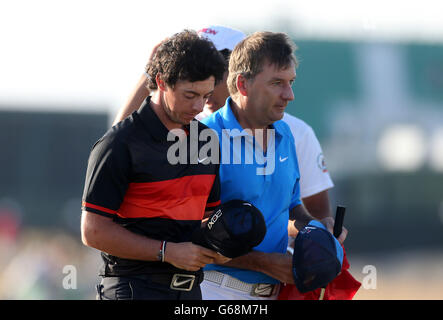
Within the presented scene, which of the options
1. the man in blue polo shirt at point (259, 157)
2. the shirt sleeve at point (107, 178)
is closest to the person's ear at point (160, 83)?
the shirt sleeve at point (107, 178)

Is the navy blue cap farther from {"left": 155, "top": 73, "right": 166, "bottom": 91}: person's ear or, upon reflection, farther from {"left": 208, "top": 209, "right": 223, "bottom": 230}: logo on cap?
{"left": 155, "top": 73, "right": 166, "bottom": 91}: person's ear

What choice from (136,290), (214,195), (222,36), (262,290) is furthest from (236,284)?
(222,36)

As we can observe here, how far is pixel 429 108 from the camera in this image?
2823 cm

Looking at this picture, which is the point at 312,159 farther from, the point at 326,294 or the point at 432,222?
the point at 432,222

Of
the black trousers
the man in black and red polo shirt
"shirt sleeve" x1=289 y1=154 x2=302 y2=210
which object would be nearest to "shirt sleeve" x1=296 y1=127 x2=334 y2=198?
"shirt sleeve" x1=289 y1=154 x2=302 y2=210

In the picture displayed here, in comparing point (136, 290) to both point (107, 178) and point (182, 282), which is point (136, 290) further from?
point (107, 178)

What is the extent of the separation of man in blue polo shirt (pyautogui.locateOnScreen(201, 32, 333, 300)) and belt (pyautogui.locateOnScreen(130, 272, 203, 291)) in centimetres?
47

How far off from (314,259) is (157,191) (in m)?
0.87

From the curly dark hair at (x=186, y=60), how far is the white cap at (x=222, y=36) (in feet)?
3.26

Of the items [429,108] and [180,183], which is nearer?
[180,183]
